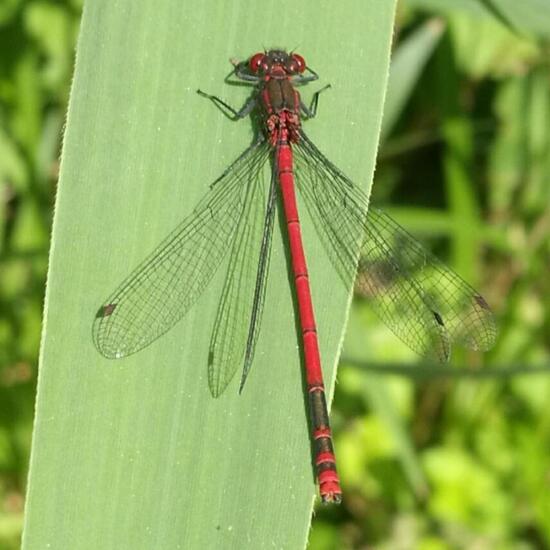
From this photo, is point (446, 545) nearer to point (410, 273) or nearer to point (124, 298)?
point (410, 273)

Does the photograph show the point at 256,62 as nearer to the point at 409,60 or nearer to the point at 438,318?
the point at 438,318

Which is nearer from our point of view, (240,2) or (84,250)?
(84,250)

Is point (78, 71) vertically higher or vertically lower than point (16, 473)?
higher

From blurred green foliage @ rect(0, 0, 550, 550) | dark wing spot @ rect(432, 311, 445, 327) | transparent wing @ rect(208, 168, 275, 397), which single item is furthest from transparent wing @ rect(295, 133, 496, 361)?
blurred green foliage @ rect(0, 0, 550, 550)

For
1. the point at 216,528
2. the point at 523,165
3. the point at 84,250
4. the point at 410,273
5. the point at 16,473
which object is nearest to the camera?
the point at 216,528

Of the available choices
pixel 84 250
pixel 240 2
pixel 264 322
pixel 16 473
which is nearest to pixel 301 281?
pixel 264 322

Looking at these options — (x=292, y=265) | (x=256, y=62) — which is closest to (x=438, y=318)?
(x=292, y=265)

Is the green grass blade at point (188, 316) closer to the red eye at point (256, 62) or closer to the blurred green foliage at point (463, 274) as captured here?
the red eye at point (256, 62)

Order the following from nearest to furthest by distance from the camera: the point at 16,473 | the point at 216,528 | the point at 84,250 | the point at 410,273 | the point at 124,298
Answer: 1. the point at 216,528
2. the point at 84,250
3. the point at 124,298
4. the point at 410,273
5. the point at 16,473

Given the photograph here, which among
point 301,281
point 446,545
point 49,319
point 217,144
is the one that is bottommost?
point 446,545
